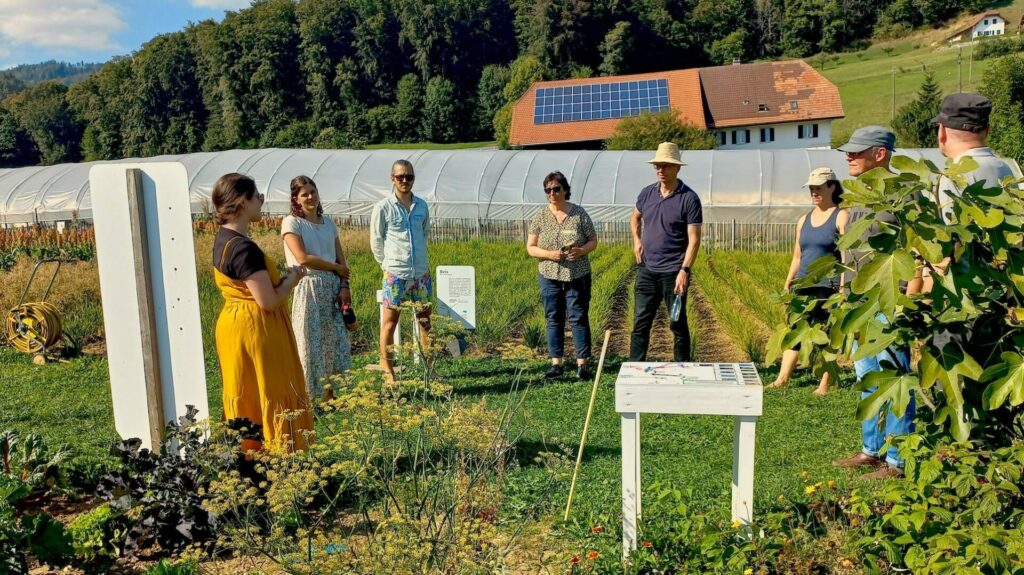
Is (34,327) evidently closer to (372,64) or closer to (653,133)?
(653,133)

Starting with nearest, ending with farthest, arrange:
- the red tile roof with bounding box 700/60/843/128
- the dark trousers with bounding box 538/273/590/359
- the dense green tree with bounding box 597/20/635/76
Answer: the dark trousers with bounding box 538/273/590/359 → the red tile roof with bounding box 700/60/843/128 → the dense green tree with bounding box 597/20/635/76

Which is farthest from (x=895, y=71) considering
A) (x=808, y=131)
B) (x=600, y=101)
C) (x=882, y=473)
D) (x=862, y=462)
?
(x=882, y=473)

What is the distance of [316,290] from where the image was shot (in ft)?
16.4

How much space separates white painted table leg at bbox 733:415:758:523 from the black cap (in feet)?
4.85

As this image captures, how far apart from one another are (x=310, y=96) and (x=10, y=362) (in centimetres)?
5782

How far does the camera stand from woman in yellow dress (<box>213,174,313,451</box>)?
3693mm

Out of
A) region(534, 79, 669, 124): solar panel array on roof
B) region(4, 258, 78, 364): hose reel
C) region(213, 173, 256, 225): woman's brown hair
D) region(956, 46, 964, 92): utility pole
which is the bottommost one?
region(4, 258, 78, 364): hose reel

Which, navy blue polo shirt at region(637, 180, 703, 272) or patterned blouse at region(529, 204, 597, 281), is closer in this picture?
navy blue polo shirt at region(637, 180, 703, 272)

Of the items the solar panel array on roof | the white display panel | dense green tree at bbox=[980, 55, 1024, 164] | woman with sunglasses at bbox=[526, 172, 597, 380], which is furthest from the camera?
the solar panel array on roof

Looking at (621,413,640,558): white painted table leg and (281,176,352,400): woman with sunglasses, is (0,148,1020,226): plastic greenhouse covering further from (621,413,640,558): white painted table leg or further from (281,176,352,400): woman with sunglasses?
(621,413,640,558): white painted table leg

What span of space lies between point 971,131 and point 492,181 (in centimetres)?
1592

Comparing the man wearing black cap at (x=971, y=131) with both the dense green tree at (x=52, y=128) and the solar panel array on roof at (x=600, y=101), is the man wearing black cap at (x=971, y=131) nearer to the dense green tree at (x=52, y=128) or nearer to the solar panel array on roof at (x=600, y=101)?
the solar panel array on roof at (x=600, y=101)

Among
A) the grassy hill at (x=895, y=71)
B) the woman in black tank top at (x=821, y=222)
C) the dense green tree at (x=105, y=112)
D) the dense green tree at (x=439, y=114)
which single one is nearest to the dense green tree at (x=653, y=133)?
the grassy hill at (x=895, y=71)

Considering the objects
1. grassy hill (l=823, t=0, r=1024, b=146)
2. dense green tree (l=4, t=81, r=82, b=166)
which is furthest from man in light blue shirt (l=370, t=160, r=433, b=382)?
dense green tree (l=4, t=81, r=82, b=166)
